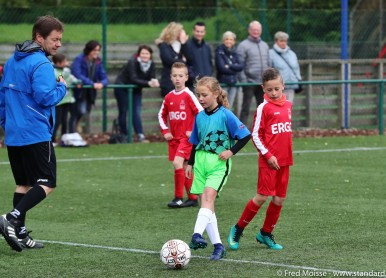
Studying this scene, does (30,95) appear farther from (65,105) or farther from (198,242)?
(65,105)

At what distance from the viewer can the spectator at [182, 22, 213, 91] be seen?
60.5 feet

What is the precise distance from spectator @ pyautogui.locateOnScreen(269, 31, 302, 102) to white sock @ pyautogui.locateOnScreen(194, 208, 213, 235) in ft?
38.2

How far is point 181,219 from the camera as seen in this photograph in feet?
36.0

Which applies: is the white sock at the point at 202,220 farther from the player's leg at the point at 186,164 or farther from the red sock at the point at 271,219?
the player's leg at the point at 186,164

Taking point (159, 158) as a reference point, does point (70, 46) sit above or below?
above

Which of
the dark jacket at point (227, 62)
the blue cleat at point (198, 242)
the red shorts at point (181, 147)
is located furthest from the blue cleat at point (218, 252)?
the dark jacket at point (227, 62)

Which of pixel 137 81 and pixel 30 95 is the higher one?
pixel 30 95

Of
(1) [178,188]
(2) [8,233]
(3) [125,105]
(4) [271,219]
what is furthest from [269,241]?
(3) [125,105]

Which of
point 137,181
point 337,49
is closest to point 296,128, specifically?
point 337,49

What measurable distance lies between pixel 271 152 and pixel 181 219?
221 cm

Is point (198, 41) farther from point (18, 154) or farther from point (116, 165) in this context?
point (18, 154)

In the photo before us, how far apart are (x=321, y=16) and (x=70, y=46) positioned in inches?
238

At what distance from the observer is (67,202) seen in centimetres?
1234

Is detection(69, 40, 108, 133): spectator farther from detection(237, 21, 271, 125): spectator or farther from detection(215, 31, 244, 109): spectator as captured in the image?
detection(237, 21, 271, 125): spectator
